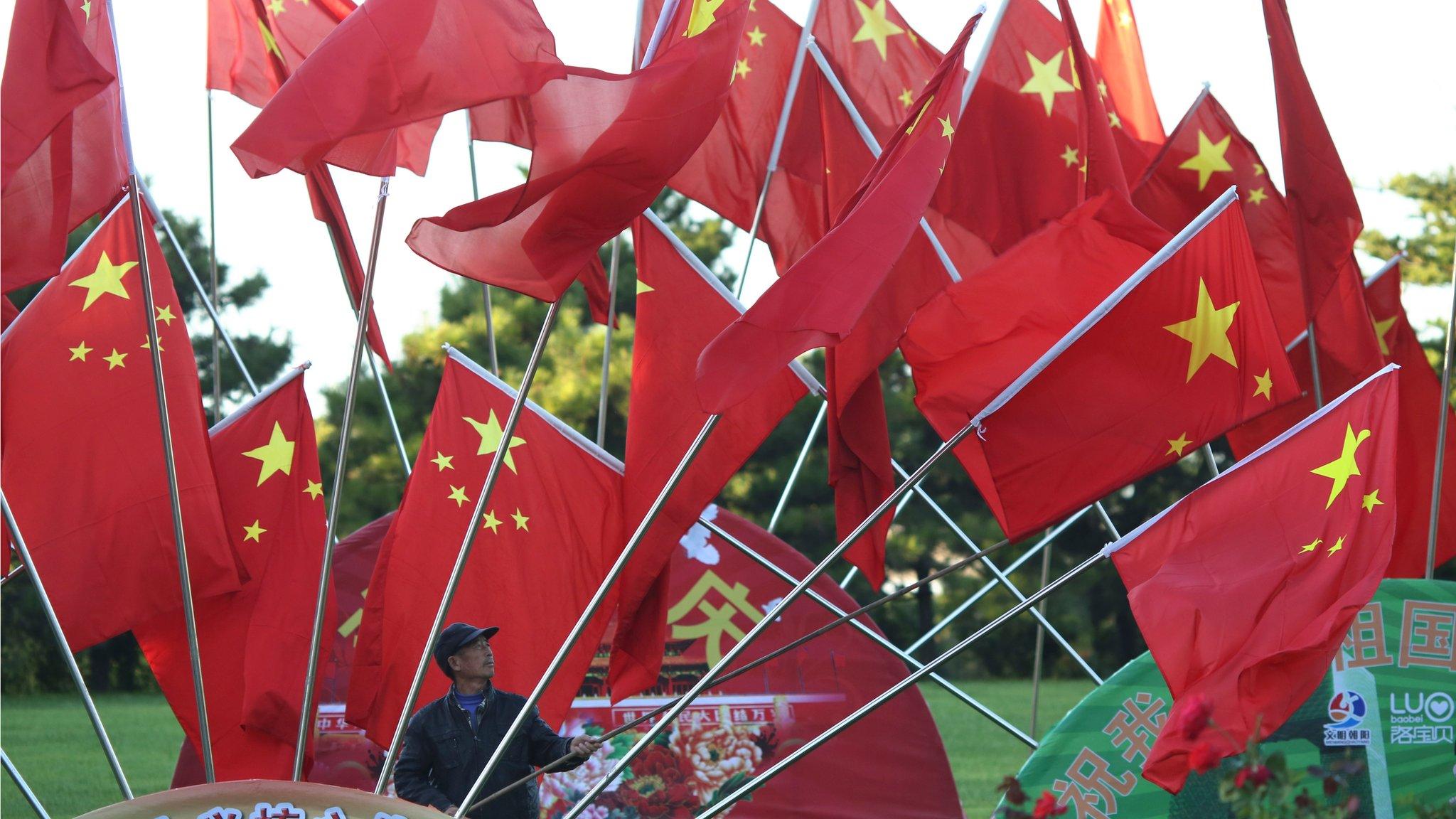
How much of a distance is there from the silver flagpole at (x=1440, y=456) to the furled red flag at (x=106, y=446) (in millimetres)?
6563

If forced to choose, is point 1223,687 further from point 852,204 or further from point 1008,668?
point 1008,668

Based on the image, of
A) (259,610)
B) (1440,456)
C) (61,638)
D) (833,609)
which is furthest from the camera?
(833,609)

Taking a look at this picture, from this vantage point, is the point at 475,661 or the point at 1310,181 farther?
the point at 1310,181

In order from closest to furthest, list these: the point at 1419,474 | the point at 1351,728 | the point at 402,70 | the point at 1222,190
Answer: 1. the point at 402,70
2. the point at 1351,728
3. the point at 1419,474
4. the point at 1222,190

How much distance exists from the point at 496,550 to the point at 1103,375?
3005 millimetres

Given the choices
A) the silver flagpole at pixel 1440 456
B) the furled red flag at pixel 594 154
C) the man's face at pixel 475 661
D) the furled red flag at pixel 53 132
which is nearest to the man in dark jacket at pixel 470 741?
the man's face at pixel 475 661

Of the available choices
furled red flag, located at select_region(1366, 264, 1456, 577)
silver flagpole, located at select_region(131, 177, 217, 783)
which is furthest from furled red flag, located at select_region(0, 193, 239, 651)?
furled red flag, located at select_region(1366, 264, 1456, 577)

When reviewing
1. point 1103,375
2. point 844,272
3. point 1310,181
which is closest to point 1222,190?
point 1310,181

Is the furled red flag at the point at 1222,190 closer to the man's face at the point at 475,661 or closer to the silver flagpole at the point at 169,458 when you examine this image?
the man's face at the point at 475,661

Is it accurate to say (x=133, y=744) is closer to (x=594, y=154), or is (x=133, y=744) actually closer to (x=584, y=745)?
(x=584, y=745)

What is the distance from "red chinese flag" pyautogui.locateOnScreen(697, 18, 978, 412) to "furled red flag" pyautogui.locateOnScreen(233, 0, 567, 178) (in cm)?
123

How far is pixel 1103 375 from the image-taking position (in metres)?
6.66

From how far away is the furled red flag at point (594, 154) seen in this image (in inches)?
235

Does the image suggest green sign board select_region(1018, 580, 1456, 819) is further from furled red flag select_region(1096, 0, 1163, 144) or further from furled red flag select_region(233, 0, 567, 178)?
furled red flag select_region(233, 0, 567, 178)
